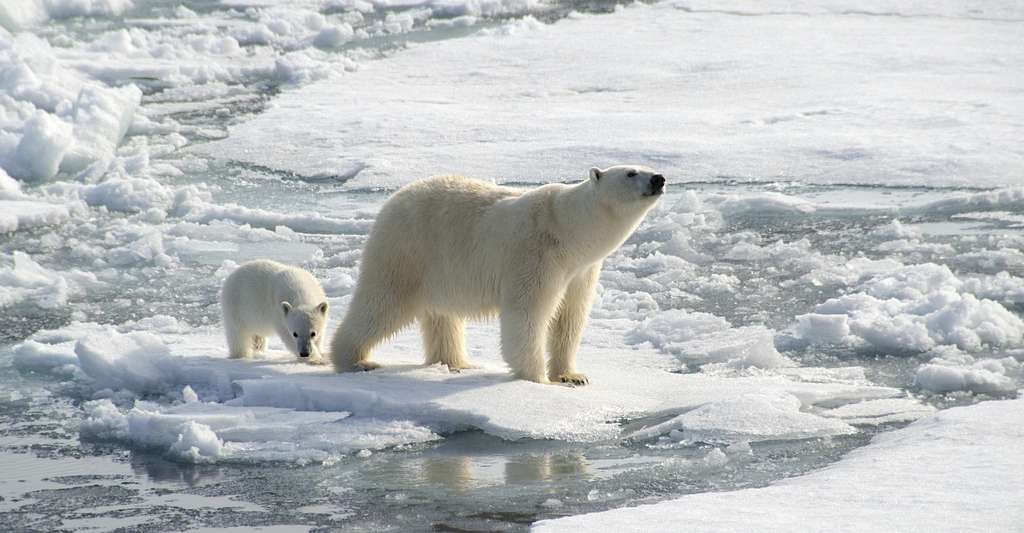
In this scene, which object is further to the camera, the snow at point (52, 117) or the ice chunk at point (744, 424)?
the snow at point (52, 117)

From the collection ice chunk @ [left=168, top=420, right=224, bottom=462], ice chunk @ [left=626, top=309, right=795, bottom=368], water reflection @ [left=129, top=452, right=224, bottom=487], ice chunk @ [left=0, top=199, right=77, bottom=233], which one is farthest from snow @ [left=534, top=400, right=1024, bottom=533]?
ice chunk @ [left=0, top=199, right=77, bottom=233]

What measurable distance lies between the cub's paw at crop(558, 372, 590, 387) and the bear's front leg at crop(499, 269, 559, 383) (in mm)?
168

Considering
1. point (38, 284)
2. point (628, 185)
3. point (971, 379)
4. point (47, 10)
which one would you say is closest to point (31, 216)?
point (38, 284)

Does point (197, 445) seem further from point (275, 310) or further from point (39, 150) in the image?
point (39, 150)

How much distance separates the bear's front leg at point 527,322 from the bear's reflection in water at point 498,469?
72 centimetres

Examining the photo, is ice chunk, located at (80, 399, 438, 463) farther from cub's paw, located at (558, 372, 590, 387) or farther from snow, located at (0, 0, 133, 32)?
snow, located at (0, 0, 133, 32)

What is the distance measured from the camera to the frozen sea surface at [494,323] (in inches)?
186

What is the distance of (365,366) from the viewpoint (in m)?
5.95

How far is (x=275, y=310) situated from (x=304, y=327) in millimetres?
229

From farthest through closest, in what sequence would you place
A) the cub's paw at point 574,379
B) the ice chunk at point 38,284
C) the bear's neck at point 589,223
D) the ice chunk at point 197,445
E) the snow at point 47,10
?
1. the snow at point 47,10
2. the ice chunk at point 38,284
3. the cub's paw at point 574,379
4. the bear's neck at point 589,223
5. the ice chunk at point 197,445

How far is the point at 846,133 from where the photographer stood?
10.8 meters

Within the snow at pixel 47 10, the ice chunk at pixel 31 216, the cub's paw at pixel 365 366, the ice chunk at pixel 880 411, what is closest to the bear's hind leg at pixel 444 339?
the cub's paw at pixel 365 366

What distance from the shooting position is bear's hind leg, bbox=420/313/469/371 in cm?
607

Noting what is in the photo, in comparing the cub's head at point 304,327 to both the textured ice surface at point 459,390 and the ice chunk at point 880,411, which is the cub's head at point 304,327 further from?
the ice chunk at point 880,411
